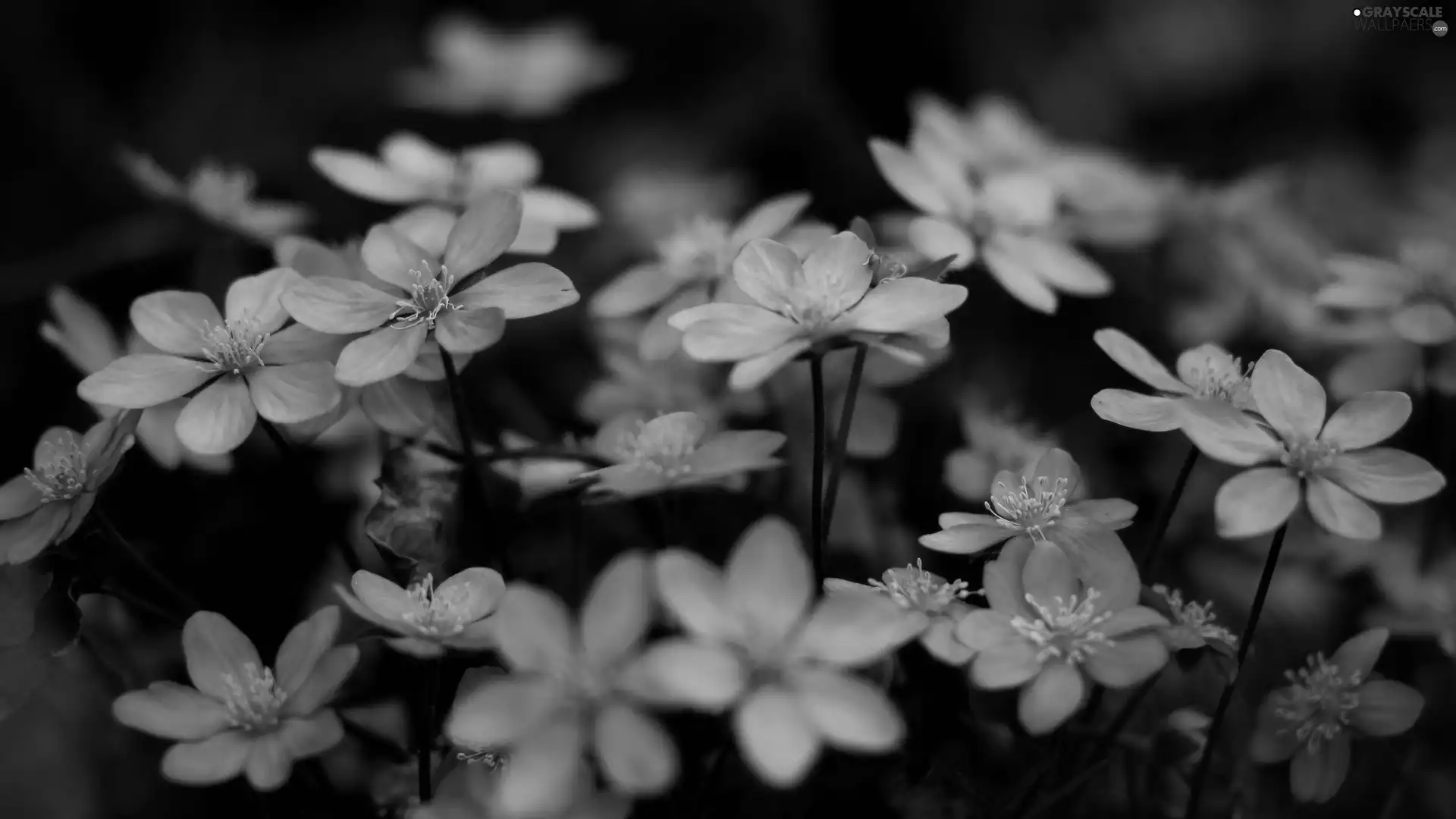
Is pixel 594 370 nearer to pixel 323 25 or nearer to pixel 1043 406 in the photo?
pixel 1043 406

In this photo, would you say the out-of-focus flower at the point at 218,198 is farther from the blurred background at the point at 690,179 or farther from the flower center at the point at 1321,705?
the flower center at the point at 1321,705

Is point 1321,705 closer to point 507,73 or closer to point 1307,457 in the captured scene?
point 1307,457

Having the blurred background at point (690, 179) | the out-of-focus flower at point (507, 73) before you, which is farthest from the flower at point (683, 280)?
the out-of-focus flower at point (507, 73)

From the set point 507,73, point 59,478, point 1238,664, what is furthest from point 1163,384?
point 507,73

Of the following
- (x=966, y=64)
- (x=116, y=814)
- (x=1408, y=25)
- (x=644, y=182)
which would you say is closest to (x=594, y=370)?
(x=644, y=182)

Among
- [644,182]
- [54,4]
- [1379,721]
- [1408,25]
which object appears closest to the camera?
[1379,721]
